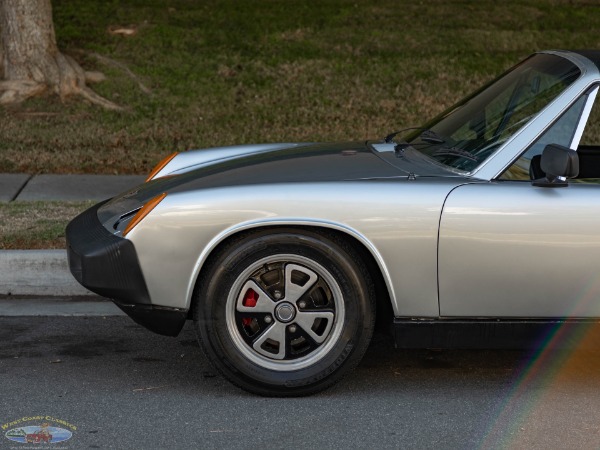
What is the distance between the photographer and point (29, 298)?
6.29 m

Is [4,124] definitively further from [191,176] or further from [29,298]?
[191,176]

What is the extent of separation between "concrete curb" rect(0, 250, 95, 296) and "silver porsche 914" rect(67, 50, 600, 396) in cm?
170

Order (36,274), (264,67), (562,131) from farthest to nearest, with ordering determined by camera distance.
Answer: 1. (264,67)
2. (36,274)
3. (562,131)

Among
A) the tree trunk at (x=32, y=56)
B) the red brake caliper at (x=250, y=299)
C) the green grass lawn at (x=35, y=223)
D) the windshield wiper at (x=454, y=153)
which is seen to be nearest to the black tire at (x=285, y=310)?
the red brake caliper at (x=250, y=299)

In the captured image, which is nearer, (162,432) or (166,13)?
(162,432)

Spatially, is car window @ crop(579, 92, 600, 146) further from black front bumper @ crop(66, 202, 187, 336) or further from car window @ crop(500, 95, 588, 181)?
black front bumper @ crop(66, 202, 187, 336)

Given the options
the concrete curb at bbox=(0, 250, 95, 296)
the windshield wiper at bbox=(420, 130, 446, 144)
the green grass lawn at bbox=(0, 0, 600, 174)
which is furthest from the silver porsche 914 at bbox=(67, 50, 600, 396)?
the green grass lawn at bbox=(0, 0, 600, 174)

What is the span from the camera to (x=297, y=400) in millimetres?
4590

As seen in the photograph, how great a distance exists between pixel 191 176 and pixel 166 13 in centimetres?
911

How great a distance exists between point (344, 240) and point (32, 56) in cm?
761

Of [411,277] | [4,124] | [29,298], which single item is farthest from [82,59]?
[411,277]

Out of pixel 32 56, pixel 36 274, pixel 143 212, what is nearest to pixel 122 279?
pixel 143 212

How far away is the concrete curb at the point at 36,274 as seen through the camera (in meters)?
6.33

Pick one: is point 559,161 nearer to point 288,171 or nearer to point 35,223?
point 288,171
